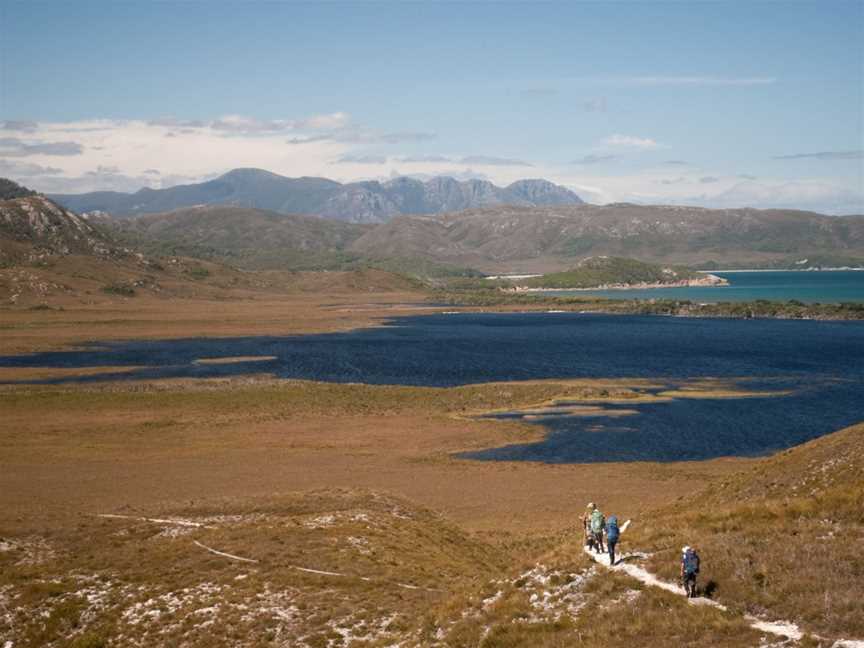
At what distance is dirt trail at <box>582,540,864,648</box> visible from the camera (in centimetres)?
2261

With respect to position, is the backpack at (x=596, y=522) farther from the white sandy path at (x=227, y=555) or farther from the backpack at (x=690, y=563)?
the white sandy path at (x=227, y=555)

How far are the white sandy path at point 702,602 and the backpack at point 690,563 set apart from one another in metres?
0.89

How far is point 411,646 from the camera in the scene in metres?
28.2

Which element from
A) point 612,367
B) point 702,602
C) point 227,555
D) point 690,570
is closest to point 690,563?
point 690,570

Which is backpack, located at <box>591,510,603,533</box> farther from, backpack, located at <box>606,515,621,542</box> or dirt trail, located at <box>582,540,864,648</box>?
backpack, located at <box>606,515,621,542</box>

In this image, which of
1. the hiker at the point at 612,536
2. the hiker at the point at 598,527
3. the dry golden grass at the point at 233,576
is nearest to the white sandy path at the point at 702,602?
the hiker at the point at 612,536

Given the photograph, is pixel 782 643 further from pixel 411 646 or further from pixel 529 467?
pixel 529 467

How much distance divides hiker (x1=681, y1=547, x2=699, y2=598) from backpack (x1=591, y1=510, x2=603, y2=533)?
19.7 ft

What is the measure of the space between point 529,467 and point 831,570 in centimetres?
4514

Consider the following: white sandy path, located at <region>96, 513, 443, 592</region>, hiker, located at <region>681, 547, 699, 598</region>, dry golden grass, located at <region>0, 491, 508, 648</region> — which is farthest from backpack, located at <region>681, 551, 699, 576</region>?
white sandy path, located at <region>96, 513, 443, 592</region>

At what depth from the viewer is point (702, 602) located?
25.6m

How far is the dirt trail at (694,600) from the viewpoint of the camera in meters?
22.6

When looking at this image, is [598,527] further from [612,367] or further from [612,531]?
[612,367]

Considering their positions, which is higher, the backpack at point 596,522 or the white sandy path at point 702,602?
the backpack at point 596,522
